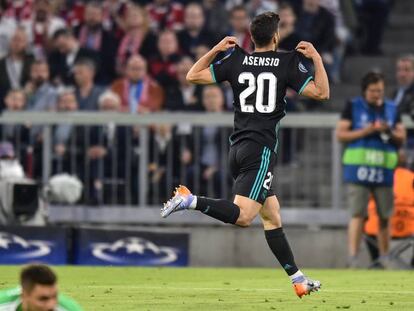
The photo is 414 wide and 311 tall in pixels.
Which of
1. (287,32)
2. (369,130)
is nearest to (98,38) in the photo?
(287,32)

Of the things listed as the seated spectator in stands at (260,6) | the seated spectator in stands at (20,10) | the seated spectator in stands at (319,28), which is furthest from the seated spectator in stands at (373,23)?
the seated spectator in stands at (20,10)

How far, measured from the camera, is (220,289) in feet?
45.6

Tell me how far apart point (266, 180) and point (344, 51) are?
11.7 metres

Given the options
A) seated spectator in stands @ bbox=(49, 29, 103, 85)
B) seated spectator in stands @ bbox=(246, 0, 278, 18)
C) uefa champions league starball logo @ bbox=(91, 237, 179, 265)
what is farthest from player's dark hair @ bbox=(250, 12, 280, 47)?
seated spectator in stands @ bbox=(246, 0, 278, 18)

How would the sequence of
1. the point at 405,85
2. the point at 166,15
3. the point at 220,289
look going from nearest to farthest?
the point at 220,289, the point at 405,85, the point at 166,15

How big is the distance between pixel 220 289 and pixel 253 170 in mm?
1586

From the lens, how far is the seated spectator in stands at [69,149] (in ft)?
68.2

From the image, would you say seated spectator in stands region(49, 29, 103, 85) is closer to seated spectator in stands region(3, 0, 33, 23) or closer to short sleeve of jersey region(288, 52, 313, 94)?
seated spectator in stands region(3, 0, 33, 23)

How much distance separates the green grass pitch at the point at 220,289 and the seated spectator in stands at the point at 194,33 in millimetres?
5975

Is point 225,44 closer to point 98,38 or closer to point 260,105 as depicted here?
point 260,105

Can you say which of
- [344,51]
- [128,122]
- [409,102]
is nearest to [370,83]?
[409,102]

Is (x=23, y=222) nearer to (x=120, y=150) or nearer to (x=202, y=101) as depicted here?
(x=120, y=150)

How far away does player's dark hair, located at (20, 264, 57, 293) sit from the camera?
860 centimetres

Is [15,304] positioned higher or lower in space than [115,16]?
lower
